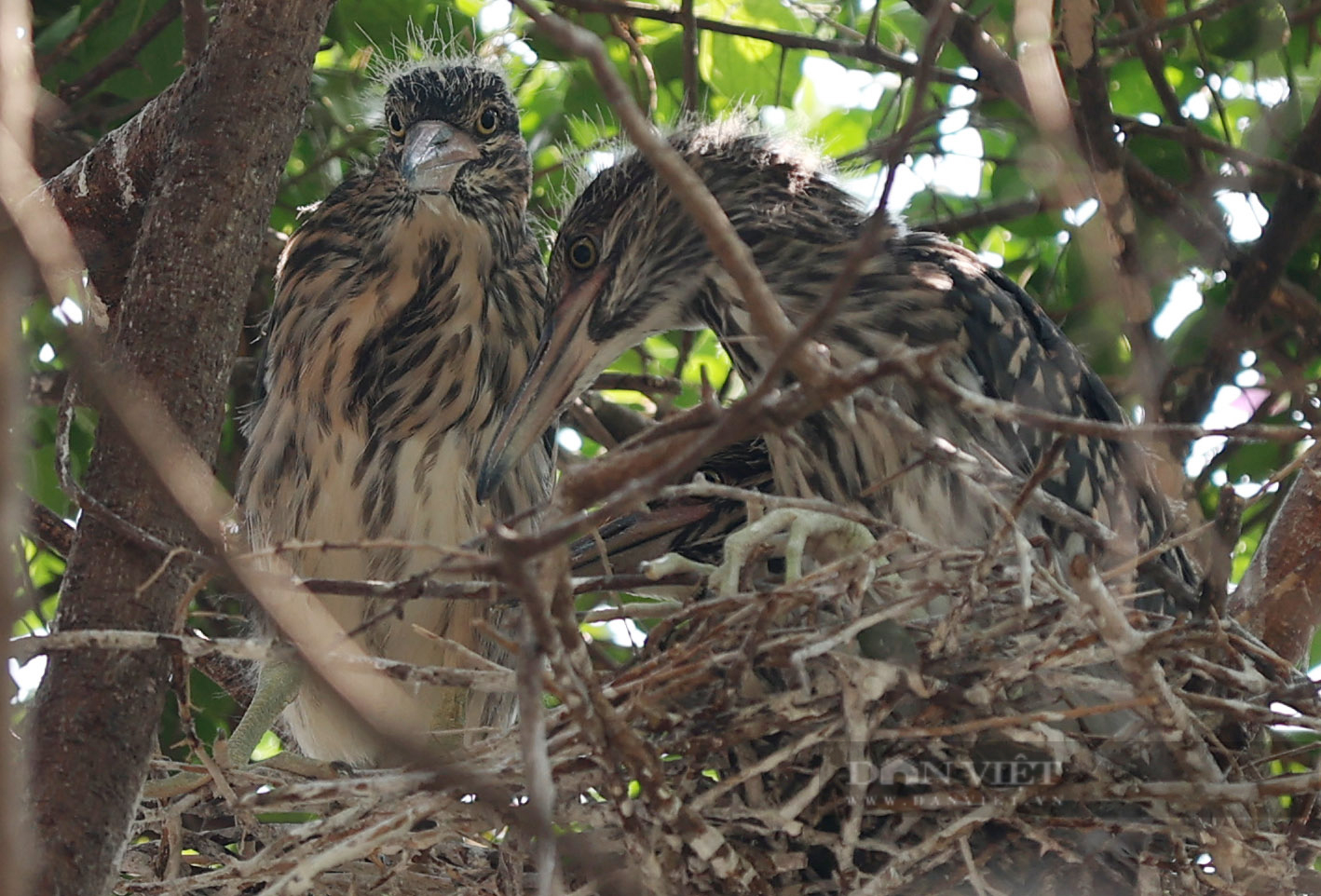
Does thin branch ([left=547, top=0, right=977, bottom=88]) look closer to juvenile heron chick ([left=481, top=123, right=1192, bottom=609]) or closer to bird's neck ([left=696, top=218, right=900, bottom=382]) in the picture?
juvenile heron chick ([left=481, top=123, right=1192, bottom=609])

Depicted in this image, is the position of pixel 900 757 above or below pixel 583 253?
below

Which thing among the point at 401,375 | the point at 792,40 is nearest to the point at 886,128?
the point at 792,40

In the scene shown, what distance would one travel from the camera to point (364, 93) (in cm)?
337

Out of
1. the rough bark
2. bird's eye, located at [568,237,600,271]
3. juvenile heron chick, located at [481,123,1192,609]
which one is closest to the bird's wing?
juvenile heron chick, located at [481,123,1192,609]

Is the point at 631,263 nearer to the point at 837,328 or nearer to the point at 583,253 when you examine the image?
the point at 583,253

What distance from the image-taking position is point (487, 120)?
294 cm

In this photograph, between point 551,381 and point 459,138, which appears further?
point 459,138

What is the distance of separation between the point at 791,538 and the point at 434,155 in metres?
1.27

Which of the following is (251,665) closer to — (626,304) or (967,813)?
(626,304)

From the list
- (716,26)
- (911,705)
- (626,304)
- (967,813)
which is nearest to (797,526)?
(911,705)

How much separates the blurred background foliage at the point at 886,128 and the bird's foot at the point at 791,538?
3.04 feet

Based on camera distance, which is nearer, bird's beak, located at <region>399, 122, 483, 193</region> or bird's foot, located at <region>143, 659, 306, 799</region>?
bird's foot, located at <region>143, 659, 306, 799</region>

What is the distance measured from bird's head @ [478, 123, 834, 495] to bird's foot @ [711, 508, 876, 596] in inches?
25.6

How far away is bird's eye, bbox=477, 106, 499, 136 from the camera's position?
2.92m
